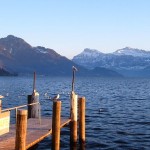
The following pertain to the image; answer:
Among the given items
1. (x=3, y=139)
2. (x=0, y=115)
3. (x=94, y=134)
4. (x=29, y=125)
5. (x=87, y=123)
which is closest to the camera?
(x=0, y=115)

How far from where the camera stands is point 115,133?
31641mm

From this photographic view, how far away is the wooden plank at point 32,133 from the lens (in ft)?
59.7

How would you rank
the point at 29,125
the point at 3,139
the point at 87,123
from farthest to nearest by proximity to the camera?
the point at 87,123 → the point at 29,125 → the point at 3,139

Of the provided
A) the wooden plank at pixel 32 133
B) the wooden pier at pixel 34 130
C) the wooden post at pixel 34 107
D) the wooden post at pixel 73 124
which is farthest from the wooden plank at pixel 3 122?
the wooden post at pixel 34 107

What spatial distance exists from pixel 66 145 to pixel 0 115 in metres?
10.6

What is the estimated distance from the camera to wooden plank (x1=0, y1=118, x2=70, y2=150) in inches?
717

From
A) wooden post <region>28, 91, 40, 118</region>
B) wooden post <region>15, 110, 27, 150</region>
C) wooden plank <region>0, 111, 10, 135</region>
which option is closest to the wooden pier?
wooden post <region>15, 110, 27, 150</region>

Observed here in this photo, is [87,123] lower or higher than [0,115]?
lower

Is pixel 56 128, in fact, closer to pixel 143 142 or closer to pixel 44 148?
pixel 44 148

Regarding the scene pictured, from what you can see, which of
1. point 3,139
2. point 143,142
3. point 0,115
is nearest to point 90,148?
point 143,142

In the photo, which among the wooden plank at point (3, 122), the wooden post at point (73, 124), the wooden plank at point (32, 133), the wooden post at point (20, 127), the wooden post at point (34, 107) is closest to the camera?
the wooden post at point (20, 127)

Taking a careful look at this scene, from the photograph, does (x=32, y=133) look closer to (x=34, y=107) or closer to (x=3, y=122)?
(x=3, y=122)

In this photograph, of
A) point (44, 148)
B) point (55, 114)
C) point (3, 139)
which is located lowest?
point (44, 148)

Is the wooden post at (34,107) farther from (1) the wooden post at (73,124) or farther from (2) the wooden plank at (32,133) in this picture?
(1) the wooden post at (73,124)
